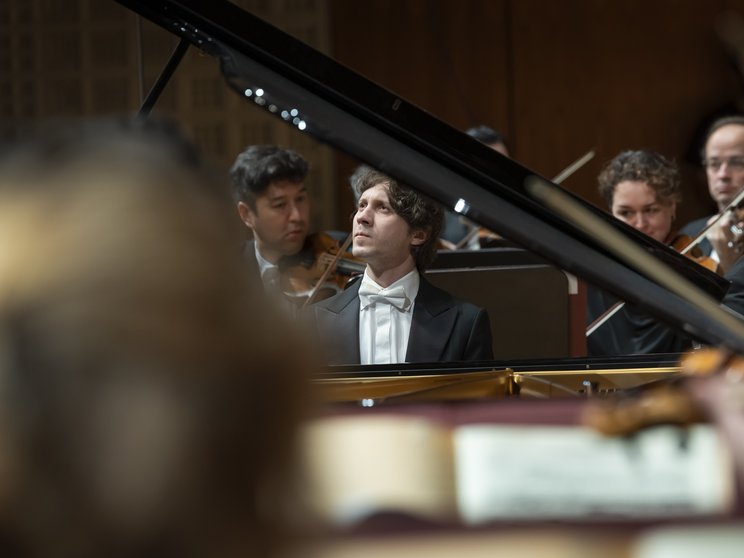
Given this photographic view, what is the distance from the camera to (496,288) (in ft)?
8.45

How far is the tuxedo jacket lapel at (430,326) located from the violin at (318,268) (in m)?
0.36

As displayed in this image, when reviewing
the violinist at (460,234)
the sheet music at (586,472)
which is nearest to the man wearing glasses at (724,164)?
the violinist at (460,234)

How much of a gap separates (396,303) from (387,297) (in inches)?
0.9

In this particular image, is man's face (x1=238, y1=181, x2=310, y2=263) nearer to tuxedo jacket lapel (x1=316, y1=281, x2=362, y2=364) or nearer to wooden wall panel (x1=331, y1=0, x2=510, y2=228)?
tuxedo jacket lapel (x1=316, y1=281, x2=362, y2=364)

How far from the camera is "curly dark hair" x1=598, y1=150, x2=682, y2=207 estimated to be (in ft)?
11.0

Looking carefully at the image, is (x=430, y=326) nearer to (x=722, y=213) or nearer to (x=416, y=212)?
(x=416, y=212)

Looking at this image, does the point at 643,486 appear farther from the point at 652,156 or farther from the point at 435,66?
the point at 435,66

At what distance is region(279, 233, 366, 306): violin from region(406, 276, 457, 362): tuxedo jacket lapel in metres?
0.36

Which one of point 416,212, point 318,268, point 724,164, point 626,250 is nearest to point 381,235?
point 416,212

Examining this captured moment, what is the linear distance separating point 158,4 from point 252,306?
1.32 m

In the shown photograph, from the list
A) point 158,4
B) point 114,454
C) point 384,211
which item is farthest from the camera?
point 384,211

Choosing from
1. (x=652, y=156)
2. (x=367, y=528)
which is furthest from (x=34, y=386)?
(x=652, y=156)

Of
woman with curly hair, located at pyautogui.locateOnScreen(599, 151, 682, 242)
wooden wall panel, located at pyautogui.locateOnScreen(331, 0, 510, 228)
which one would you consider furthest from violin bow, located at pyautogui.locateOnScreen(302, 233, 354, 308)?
wooden wall panel, located at pyautogui.locateOnScreen(331, 0, 510, 228)

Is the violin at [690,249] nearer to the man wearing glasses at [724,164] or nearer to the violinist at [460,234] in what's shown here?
the man wearing glasses at [724,164]
